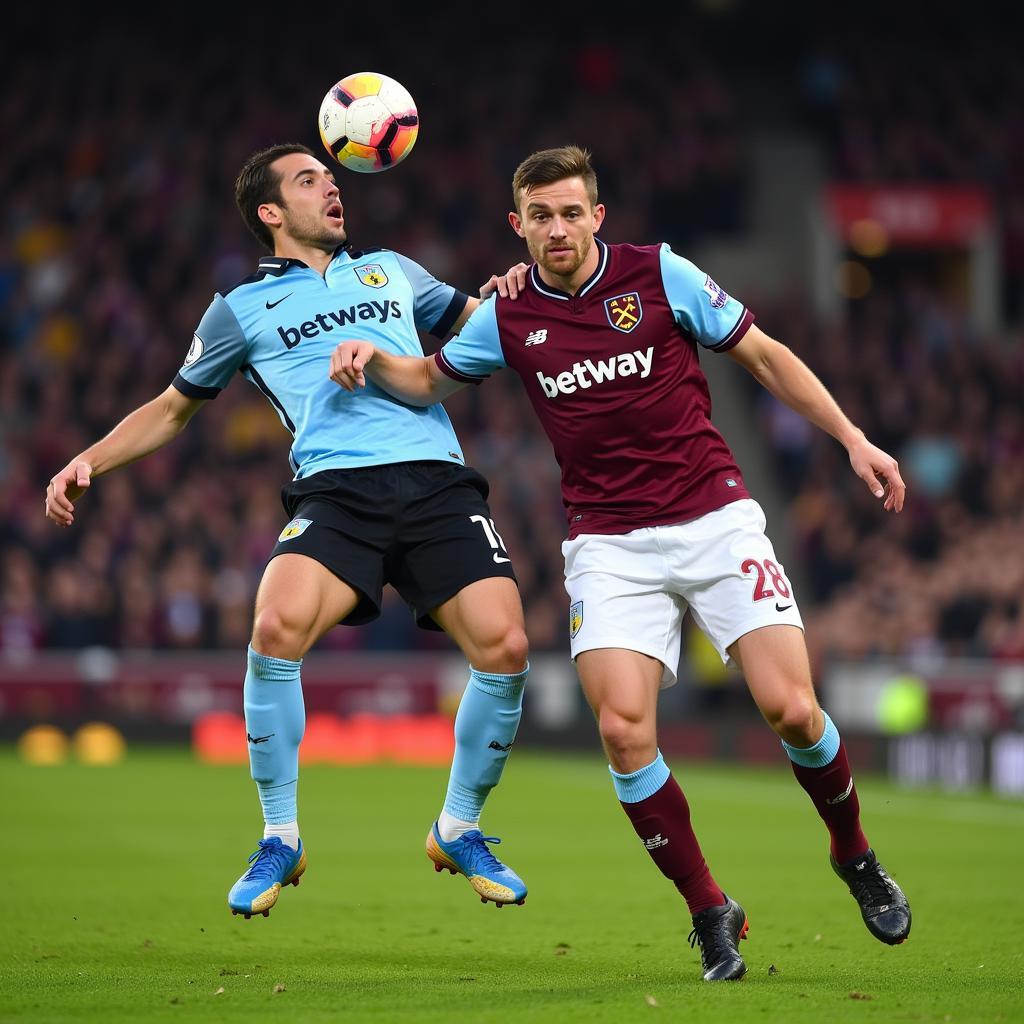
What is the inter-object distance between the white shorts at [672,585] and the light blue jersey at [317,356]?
0.95 m

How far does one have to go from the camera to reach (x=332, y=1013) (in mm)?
5535

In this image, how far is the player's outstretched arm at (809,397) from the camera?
20.5 ft

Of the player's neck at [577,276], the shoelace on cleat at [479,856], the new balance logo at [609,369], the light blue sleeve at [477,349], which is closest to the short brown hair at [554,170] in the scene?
the player's neck at [577,276]

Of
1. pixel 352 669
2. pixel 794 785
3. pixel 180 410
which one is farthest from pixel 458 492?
pixel 352 669

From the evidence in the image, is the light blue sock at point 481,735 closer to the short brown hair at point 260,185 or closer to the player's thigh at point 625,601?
the player's thigh at point 625,601

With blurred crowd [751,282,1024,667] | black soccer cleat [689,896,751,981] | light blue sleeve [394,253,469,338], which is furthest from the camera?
blurred crowd [751,282,1024,667]

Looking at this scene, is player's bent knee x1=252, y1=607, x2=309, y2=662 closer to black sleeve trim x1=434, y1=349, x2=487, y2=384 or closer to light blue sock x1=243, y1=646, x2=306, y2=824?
light blue sock x1=243, y1=646, x2=306, y2=824

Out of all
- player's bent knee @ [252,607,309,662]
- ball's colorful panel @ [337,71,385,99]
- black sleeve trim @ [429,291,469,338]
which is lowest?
player's bent knee @ [252,607,309,662]

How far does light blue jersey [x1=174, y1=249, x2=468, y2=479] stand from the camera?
692 centimetres

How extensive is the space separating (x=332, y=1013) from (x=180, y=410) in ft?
8.33

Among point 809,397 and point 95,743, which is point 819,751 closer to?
point 809,397

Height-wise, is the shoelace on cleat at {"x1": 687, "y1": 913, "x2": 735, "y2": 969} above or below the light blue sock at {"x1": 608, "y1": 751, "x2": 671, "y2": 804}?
below

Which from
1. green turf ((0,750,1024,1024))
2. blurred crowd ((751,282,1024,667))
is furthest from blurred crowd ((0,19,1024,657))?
green turf ((0,750,1024,1024))

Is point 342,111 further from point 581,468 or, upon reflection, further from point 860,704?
point 860,704
